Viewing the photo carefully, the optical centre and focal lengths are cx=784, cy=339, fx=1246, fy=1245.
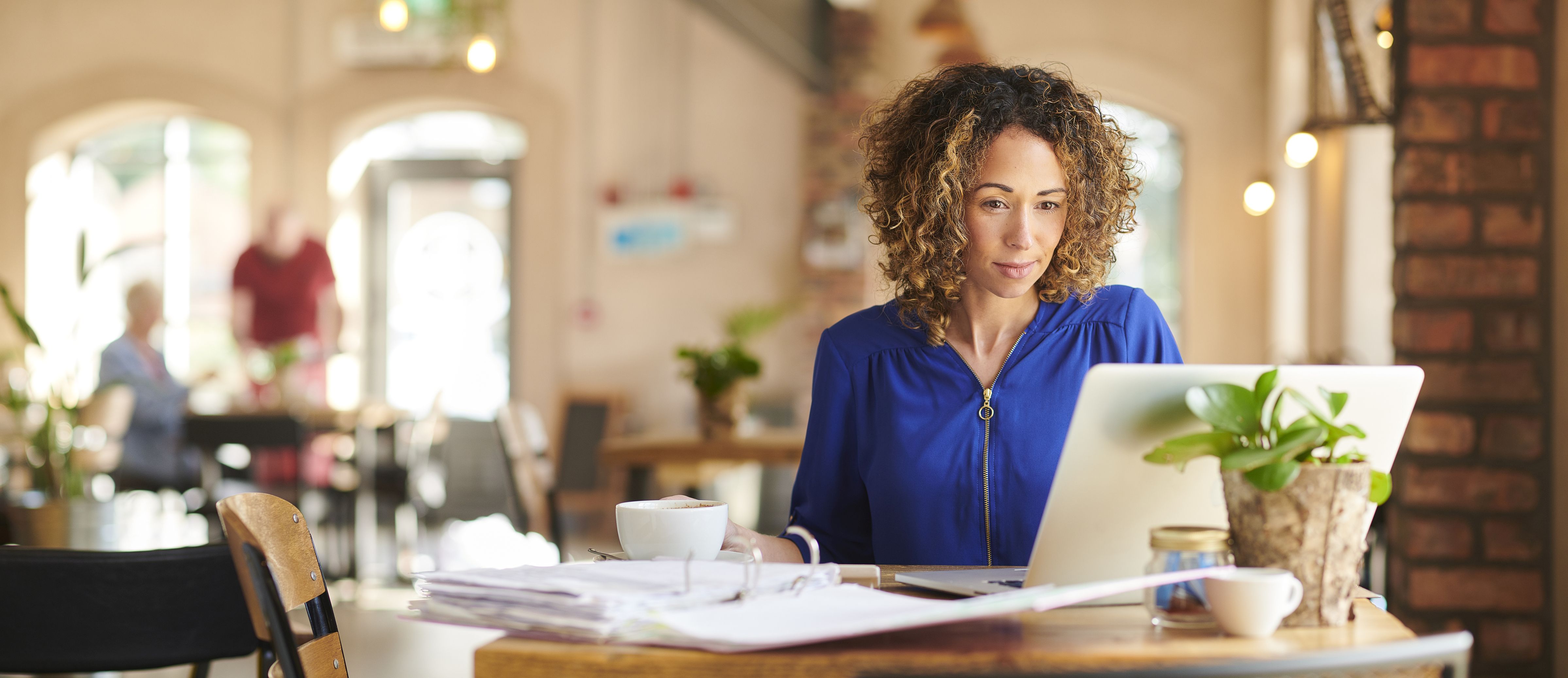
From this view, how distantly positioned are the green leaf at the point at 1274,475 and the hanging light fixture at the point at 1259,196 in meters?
4.92

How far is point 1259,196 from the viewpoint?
552cm

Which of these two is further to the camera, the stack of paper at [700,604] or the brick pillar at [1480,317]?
the brick pillar at [1480,317]

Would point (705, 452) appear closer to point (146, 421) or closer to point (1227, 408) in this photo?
point (146, 421)

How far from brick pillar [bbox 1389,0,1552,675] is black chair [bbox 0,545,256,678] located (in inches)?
87.6

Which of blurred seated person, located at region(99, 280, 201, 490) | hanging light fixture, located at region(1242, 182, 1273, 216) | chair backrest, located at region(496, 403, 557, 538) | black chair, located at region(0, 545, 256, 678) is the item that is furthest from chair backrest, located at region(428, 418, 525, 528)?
black chair, located at region(0, 545, 256, 678)

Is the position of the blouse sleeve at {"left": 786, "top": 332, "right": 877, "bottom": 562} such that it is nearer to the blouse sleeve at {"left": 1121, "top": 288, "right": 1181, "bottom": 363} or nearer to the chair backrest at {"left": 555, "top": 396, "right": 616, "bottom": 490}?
the blouse sleeve at {"left": 1121, "top": 288, "right": 1181, "bottom": 363}

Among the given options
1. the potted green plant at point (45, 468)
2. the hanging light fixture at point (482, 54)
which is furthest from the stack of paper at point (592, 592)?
the hanging light fixture at point (482, 54)

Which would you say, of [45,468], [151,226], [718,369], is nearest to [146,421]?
[718,369]

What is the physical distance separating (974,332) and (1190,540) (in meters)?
0.70

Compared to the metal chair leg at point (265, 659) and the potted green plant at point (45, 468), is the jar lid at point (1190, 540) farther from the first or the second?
the potted green plant at point (45, 468)

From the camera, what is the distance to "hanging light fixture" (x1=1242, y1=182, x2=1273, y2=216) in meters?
5.51

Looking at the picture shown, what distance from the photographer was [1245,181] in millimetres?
7035

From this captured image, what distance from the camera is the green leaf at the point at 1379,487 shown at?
39.0 inches

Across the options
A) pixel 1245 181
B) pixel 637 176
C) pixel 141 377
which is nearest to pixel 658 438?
pixel 141 377
